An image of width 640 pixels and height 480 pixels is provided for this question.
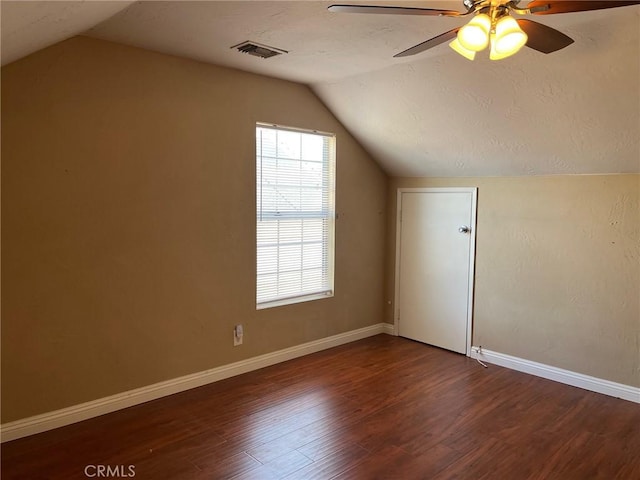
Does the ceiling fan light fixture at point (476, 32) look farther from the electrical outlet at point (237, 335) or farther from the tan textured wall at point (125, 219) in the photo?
the electrical outlet at point (237, 335)

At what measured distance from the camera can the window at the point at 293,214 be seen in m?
3.86

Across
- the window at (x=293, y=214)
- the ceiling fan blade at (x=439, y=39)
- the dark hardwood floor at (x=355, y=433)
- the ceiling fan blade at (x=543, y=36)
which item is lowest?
the dark hardwood floor at (x=355, y=433)

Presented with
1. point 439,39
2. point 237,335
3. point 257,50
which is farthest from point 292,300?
point 439,39

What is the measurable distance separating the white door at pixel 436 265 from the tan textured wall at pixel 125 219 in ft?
4.49

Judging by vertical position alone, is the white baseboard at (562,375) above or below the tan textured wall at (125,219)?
below

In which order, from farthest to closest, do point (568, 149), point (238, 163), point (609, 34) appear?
point (238, 163), point (568, 149), point (609, 34)

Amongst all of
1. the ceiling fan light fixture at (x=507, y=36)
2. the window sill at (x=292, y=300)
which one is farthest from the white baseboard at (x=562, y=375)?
the ceiling fan light fixture at (x=507, y=36)

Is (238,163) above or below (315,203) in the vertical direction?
above

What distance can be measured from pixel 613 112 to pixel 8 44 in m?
3.31

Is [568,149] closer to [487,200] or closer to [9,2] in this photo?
[487,200]

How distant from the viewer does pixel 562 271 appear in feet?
12.1

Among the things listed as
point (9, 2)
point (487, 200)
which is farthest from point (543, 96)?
point (9, 2)

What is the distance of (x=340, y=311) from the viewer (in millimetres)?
4531

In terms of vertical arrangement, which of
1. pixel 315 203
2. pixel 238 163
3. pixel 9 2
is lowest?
pixel 315 203
